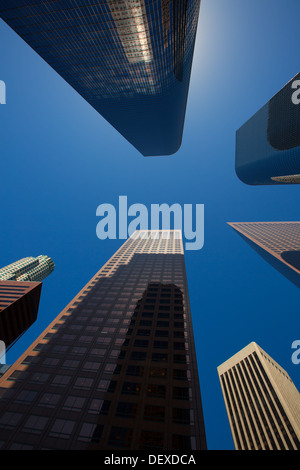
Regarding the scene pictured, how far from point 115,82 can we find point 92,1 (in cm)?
1903

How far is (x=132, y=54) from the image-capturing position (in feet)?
140

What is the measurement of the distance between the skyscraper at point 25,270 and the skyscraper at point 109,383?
113 m

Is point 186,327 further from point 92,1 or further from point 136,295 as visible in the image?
point 92,1

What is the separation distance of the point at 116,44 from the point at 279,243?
15478 centimetres

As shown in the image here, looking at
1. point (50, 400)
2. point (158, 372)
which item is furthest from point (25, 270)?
point (158, 372)

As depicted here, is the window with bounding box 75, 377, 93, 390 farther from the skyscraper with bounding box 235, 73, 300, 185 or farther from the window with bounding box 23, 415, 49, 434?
the skyscraper with bounding box 235, 73, 300, 185

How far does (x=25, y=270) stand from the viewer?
169 meters

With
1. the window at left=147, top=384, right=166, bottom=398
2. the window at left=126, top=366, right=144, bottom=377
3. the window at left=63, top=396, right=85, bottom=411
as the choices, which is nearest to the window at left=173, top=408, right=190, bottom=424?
the window at left=147, top=384, right=166, bottom=398

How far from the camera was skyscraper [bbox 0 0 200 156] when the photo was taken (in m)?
33.3

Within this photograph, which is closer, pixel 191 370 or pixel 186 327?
pixel 191 370

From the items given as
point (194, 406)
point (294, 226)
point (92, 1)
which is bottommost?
point (194, 406)

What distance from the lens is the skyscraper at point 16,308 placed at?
63.0 m

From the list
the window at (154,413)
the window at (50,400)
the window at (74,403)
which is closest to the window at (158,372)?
the window at (154,413)
